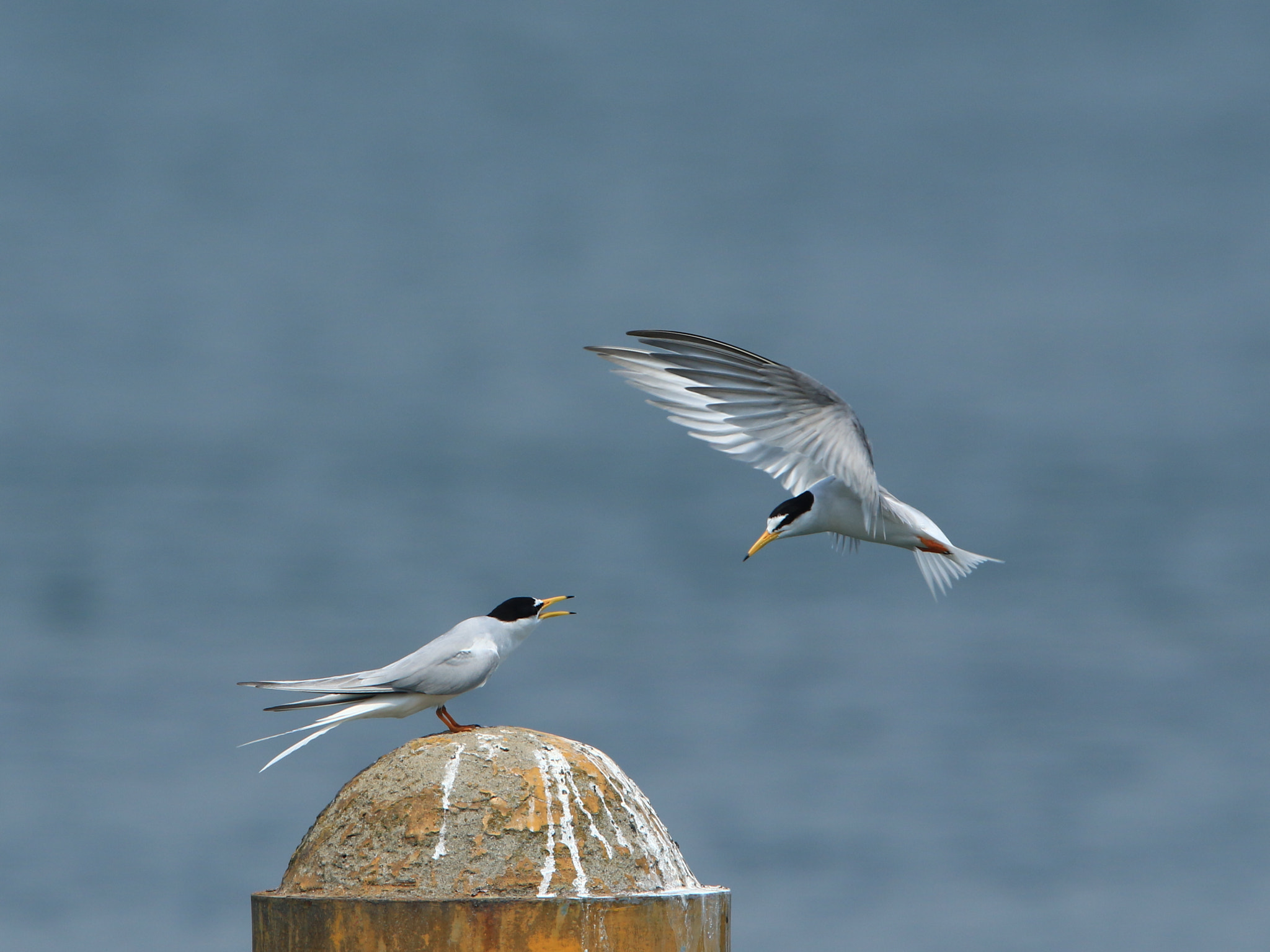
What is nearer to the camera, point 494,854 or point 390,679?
point 494,854

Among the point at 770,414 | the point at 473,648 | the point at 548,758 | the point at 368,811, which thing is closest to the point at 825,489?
the point at 770,414

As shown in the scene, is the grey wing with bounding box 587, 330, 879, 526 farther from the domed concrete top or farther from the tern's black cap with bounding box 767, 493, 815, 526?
the domed concrete top

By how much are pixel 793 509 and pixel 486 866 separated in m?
4.56

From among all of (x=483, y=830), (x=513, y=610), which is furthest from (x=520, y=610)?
(x=483, y=830)

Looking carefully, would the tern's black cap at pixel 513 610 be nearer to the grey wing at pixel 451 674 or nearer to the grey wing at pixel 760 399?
the grey wing at pixel 451 674

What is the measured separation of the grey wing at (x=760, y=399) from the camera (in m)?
10.9

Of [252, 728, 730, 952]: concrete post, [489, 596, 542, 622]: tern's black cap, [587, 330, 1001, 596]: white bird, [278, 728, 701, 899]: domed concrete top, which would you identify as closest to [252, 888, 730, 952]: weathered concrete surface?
[252, 728, 730, 952]: concrete post

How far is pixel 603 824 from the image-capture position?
784 cm

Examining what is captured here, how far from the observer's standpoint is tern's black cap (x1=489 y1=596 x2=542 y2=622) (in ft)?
31.8

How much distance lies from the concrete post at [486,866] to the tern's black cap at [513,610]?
1.59 m

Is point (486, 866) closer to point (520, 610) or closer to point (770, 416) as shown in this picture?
point (520, 610)

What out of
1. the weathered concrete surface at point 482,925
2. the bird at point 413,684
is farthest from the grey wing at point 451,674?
the weathered concrete surface at point 482,925

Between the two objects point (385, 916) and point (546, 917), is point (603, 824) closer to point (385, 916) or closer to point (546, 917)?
point (546, 917)

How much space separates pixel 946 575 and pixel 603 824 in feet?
17.1
